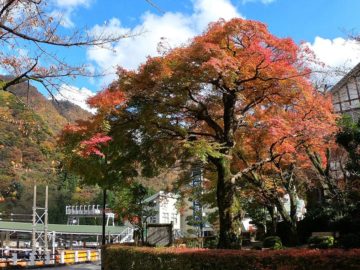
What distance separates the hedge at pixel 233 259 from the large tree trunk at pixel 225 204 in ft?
6.76

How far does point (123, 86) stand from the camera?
16094 mm

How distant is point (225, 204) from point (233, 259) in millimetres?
3873

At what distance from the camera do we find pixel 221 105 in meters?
17.1

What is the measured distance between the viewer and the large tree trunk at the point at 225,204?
14.5 meters

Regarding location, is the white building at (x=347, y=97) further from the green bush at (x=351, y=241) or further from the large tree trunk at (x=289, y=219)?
the green bush at (x=351, y=241)

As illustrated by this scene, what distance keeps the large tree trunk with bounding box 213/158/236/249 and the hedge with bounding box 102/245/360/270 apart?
6.76 ft

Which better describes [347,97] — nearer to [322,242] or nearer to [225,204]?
[322,242]

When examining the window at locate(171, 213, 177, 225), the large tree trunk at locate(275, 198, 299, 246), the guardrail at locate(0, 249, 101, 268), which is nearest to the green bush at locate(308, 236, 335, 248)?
the large tree trunk at locate(275, 198, 299, 246)

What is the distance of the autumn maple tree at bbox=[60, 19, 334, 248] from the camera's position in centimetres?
1436

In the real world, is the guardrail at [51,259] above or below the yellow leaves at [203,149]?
below

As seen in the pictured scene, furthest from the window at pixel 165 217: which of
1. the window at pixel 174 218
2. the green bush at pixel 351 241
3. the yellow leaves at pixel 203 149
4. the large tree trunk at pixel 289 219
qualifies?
the yellow leaves at pixel 203 149

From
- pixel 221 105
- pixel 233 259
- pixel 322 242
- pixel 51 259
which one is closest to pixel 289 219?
pixel 322 242

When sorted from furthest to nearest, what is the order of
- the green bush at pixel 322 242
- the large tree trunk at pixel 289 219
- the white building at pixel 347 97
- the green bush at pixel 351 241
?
the white building at pixel 347 97 → the large tree trunk at pixel 289 219 → the green bush at pixel 322 242 → the green bush at pixel 351 241

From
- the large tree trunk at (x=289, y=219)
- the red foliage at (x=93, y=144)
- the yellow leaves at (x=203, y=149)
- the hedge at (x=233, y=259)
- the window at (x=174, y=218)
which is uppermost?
the window at (x=174, y=218)
